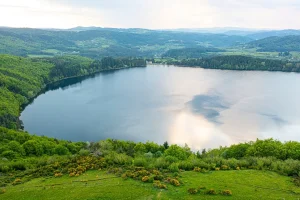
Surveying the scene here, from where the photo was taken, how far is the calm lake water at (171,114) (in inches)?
4109

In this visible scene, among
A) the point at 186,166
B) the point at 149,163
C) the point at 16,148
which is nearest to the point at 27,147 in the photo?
the point at 16,148

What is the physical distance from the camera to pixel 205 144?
95.2 m

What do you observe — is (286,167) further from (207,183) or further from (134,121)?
(134,121)

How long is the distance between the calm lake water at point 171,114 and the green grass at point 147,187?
49.5 metres

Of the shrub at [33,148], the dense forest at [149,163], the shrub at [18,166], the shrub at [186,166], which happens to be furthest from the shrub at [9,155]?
the shrub at [186,166]

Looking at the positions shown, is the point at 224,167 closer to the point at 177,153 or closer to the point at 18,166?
the point at 177,153

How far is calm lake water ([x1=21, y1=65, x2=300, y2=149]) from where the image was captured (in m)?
104

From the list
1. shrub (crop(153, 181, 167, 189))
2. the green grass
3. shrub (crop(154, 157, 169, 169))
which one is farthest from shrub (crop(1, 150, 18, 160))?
shrub (crop(153, 181, 167, 189))

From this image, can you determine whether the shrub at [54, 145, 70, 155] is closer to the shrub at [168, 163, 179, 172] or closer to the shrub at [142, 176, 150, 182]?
the shrub at [168, 163, 179, 172]

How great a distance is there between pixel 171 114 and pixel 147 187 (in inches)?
3540

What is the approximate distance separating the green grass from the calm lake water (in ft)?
162

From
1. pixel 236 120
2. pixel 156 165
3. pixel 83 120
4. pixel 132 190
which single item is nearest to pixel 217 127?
pixel 236 120

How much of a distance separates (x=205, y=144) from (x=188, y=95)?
2952 inches

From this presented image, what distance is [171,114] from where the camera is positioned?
424ft
